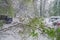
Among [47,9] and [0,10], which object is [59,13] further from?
[0,10]

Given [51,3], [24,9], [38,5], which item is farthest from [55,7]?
[24,9]

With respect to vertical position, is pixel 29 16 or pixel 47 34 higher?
pixel 29 16

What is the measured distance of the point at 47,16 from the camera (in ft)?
7.42

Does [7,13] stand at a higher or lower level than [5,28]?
higher

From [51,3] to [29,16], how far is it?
31 centimetres

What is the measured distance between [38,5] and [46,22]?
9.1 inches

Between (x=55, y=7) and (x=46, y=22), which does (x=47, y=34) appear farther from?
(x=55, y=7)

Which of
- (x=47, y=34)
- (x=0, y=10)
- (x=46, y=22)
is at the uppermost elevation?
(x=0, y=10)

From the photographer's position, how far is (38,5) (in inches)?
89.9

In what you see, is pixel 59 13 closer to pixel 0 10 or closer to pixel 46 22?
pixel 46 22

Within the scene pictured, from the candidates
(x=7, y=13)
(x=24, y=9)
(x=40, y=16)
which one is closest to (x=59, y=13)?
(x=40, y=16)

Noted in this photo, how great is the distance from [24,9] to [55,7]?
14.9 inches

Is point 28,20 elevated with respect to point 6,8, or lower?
lower

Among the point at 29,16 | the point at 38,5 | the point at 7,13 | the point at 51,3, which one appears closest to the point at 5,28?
the point at 7,13
